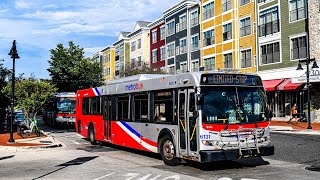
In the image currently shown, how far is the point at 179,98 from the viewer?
11820 millimetres

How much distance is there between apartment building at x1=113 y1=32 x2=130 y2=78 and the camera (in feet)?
240

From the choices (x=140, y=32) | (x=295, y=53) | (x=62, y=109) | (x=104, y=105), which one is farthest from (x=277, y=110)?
(x=140, y=32)

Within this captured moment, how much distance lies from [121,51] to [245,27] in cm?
3953

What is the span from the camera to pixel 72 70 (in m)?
59.5

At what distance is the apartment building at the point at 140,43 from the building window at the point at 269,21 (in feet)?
87.0

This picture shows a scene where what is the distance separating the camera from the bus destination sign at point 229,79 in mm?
11023

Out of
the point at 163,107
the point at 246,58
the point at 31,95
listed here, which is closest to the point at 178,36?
the point at 246,58

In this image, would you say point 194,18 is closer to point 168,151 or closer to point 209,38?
point 209,38

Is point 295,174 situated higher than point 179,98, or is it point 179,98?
point 179,98

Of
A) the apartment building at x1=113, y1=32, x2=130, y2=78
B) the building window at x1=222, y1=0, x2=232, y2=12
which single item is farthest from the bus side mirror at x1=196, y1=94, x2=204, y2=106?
the apartment building at x1=113, y1=32, x2=130, y2=78

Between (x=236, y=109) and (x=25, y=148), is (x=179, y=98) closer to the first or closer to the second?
(x=236, y=109)

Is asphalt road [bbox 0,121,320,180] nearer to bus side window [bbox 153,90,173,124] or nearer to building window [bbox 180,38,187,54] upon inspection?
bus side window [bbox 153,90,173,124]

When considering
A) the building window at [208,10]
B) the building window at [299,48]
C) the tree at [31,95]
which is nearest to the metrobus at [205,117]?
the tree at [31,95]

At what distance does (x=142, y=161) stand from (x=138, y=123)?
1.74m
